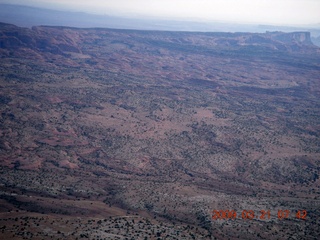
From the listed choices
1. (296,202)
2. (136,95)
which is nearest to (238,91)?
(136,95)

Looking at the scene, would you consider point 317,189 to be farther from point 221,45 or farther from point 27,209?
point 221,45

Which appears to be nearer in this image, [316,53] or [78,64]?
[78,64]

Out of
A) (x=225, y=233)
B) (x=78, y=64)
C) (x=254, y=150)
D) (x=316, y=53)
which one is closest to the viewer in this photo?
(x=225, y=233)
